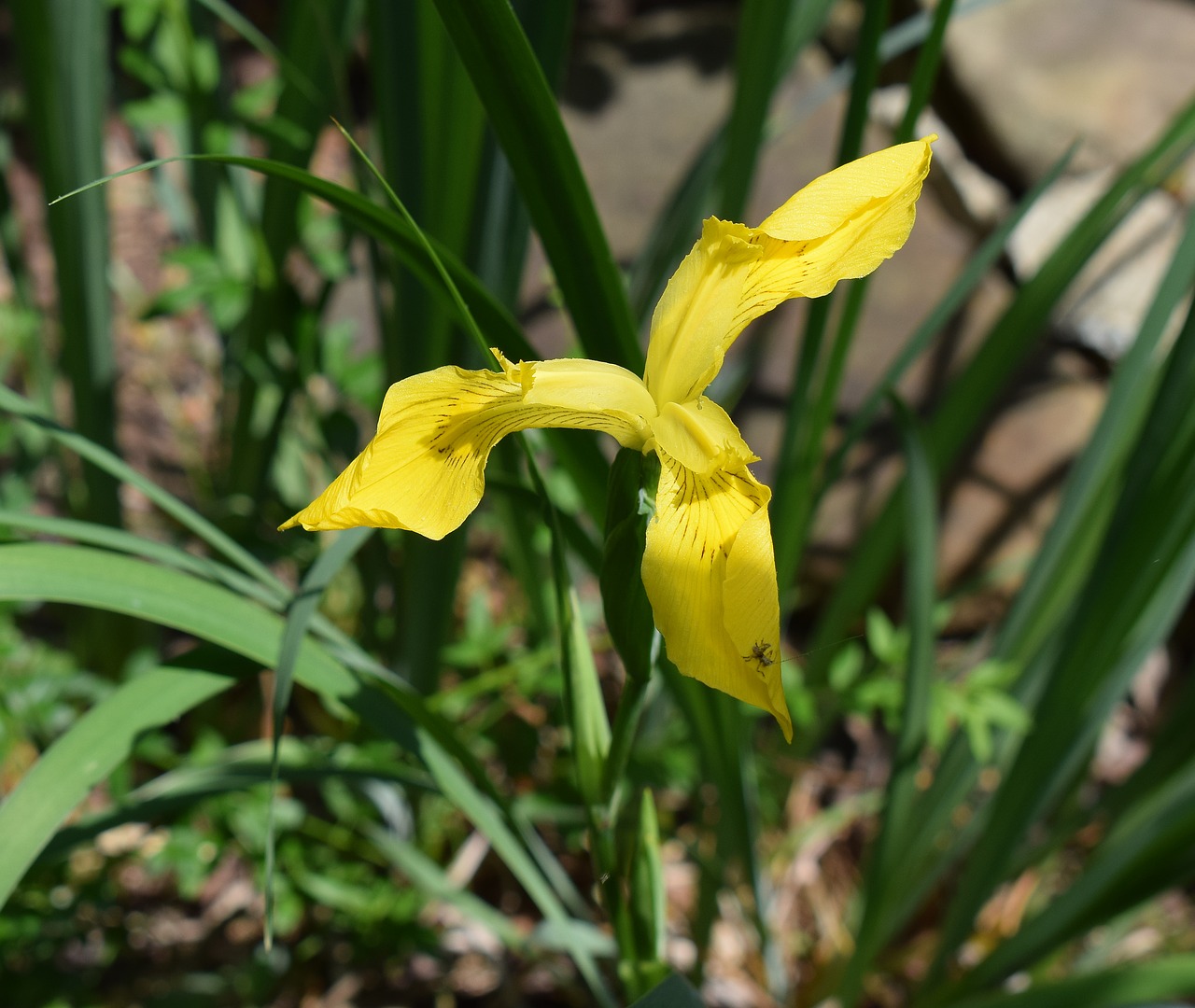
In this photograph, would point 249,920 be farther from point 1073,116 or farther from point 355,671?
point 1073,116

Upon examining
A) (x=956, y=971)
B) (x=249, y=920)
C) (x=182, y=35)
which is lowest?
(x=956, y=971)

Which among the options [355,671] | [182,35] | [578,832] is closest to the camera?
[355,671]

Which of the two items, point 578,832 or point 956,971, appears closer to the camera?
point 578,832

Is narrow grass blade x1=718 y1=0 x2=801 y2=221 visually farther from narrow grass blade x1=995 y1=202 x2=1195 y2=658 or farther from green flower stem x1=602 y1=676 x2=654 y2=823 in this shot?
green flower stem x1=602 y1=676 x2=654 y2=823

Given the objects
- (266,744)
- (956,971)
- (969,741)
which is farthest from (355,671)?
(956,971)

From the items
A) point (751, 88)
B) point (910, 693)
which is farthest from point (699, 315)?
point (910, 693)

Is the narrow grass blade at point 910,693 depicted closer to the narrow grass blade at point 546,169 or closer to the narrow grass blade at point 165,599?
the narrow grass blade at point 546,169

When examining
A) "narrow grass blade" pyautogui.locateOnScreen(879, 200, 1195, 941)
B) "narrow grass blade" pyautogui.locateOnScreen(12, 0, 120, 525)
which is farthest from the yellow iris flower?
"narrow grass blade" pyautogui.locateOnScreen(12, 0, 120, 525)
